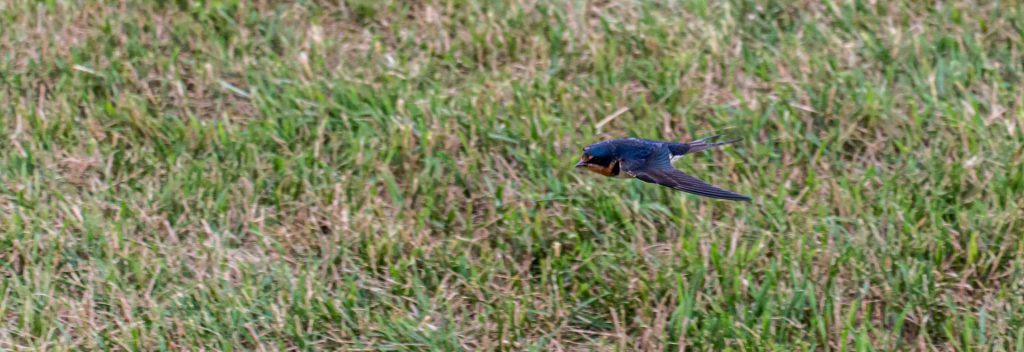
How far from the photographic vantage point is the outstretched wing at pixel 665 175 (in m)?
3.79

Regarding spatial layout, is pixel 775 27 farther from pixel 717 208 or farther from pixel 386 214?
pixel 386 214

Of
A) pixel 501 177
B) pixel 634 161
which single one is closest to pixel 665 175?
pixel 634 161

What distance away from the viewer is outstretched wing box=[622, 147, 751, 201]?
12.4 ft

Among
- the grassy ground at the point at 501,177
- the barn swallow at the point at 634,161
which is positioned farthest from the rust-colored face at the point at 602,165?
the grassy ground at the point at 501,177

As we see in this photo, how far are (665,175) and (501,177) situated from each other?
1123mm

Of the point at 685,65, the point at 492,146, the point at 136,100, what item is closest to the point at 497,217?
the point at 492,146

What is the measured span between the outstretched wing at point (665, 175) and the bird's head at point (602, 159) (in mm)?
44

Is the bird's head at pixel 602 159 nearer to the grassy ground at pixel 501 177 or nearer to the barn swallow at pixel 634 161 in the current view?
the barn swallow at pixel 634 161

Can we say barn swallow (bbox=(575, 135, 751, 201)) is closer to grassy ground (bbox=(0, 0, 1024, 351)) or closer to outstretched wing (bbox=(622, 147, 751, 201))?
outstretched wing (bbox=(622, 147, 751, 201))

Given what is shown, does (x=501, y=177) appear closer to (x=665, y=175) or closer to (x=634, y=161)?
(x=634, y=161)

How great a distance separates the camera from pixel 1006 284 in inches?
175

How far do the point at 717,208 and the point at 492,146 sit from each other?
891mm

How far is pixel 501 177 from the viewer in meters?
4.99

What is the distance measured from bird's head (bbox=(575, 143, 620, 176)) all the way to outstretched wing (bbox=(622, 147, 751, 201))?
44 mm
